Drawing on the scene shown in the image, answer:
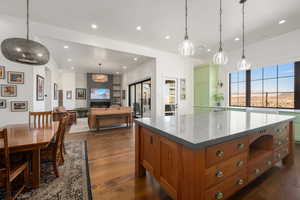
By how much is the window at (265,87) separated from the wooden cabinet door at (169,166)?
15.9 ft

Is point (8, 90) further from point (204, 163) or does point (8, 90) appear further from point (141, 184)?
point (204, 163)

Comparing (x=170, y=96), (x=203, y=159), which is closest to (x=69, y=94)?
(x=170, y=96)

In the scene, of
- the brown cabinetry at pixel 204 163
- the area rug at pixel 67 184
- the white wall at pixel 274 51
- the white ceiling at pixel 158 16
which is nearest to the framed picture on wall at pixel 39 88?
the white ceiling at pixel 158 16

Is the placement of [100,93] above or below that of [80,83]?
below

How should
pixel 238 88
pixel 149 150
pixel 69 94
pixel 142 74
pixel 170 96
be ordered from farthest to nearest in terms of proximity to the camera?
pixel 69 94
pixel 142 74
pixel 170 96
pixel 238 88
pixel 149 150

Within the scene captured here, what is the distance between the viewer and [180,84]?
18.4 feet

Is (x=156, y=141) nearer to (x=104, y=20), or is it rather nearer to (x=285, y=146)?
(x=285, y=146)

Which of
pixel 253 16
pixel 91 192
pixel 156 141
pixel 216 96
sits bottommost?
pixel 91 192

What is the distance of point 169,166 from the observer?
1.27m

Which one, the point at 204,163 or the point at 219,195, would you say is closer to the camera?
the point at 204,163

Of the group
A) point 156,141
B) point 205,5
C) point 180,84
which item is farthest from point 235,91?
point 156,141

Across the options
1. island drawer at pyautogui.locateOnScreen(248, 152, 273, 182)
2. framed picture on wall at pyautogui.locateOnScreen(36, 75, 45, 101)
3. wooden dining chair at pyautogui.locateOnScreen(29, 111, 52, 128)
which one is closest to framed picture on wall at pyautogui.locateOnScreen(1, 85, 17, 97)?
framed picture on wall at pyautogui.locateOnScreen(36, 75, 45, 101)

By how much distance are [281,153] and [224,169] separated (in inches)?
65.3

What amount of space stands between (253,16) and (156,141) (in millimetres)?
3785
